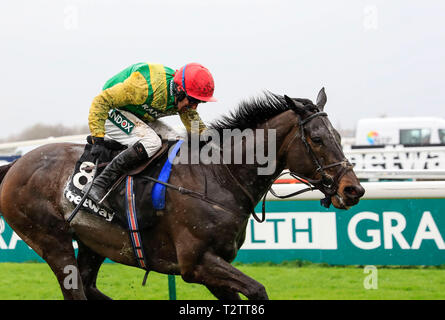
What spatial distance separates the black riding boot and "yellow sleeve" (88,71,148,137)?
258 mm

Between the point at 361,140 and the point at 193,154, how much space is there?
18.6 m

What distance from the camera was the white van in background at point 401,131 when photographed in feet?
67.0

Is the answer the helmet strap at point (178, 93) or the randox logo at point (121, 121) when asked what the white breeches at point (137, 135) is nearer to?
the randox logo at point (121, 121)

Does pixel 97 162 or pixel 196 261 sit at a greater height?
pixel 97 162

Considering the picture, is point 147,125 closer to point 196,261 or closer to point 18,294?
point 196,261

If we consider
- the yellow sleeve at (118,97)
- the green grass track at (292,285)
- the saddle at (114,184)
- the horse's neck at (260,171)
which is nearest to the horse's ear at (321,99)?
the horse's neck at (260,171)

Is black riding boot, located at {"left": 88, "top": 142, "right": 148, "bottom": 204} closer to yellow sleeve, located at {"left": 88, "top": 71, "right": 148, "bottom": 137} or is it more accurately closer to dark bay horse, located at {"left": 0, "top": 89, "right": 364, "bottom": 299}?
dark bay horse, located at {"left": 0, "top": 89, "right": 364, "bottom": 299}

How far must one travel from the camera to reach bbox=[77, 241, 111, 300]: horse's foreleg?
4.30 metres

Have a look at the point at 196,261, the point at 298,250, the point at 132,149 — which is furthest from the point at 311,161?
the point at 298,250

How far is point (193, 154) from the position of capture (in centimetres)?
387

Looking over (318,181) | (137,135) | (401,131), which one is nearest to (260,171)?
(318,181)

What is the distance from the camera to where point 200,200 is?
368cm

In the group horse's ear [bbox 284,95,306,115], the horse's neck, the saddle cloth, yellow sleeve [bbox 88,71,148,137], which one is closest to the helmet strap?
yellow sleeve [bbox 88,71,148,137]

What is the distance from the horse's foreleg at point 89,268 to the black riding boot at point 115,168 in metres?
0.70
